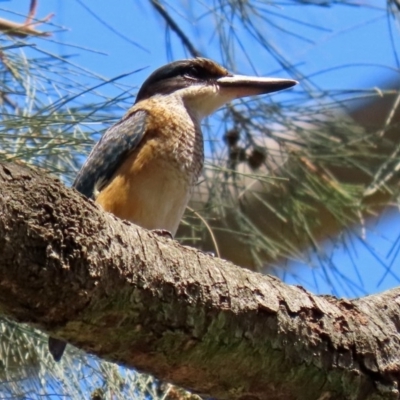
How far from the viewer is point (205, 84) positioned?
326 centimetres

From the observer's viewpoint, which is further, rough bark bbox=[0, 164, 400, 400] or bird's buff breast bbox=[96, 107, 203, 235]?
bird's buff breast bbox=[96, 107, 203, 235]

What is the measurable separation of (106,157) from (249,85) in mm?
632

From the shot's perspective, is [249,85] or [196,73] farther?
[196,73]

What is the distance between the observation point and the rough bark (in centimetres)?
134

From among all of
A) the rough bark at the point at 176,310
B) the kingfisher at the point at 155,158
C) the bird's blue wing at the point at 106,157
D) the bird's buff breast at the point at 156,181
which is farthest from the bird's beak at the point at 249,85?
the rough bark at the point at 176,310

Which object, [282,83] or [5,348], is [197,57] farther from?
[5,348]

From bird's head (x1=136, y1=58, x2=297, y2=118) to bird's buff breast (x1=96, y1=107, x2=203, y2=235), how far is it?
12.7 inches

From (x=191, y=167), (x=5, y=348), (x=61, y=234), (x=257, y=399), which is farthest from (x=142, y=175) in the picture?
(x=61, y=234)

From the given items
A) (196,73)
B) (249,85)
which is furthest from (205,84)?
(249,85)

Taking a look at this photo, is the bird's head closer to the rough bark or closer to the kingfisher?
the kingfisher

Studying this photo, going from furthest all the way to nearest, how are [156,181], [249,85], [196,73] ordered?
[196,73], [249,85], [156,181]

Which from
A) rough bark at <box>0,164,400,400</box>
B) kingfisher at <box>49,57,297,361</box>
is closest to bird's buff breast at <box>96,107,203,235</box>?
kingfisher at <box>49,57,297,361</box>

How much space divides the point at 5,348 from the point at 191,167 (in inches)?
31.2

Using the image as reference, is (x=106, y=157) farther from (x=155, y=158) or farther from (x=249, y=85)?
(x=249, y=85)
